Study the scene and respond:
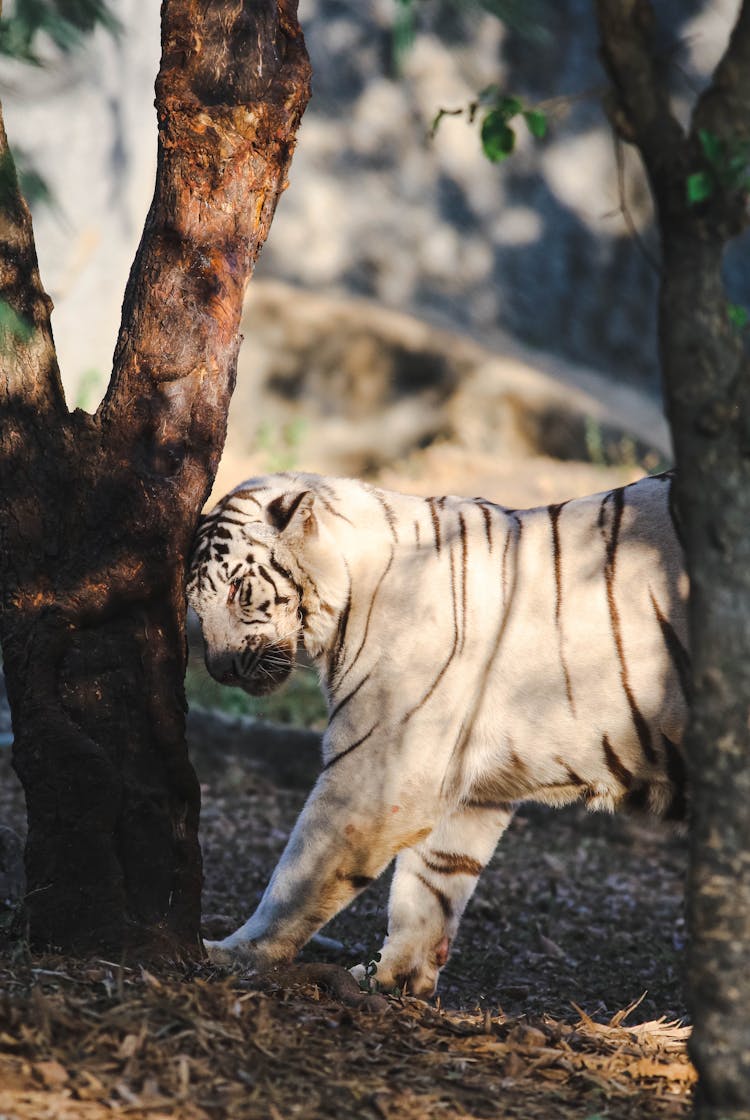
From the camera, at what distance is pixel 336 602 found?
144 inches

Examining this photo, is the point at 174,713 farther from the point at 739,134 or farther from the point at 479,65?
the point at 479,65

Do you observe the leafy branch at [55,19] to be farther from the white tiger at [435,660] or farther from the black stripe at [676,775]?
the black stripe at [676,775]

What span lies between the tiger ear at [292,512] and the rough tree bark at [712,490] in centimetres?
158

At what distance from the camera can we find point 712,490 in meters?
2.23

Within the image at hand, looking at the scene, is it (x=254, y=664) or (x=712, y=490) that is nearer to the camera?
(x=712, y=490)

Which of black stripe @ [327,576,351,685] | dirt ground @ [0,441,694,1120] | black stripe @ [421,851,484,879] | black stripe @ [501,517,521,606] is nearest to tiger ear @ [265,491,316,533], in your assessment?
black stripe @ [327,576,351,685]

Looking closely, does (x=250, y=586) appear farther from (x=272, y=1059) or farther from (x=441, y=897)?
(x=272, y=1059)

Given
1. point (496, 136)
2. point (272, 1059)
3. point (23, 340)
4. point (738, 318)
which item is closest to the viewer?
point (738, 318)

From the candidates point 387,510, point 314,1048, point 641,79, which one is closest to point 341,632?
point 387,510

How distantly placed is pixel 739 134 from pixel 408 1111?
6.08 ft

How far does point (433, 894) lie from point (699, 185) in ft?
7.97

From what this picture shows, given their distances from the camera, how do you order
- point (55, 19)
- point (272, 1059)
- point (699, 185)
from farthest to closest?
point (55, 19), point (272, 1059), point (699, 185)

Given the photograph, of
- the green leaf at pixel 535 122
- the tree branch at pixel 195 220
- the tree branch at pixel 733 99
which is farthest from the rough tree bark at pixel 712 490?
the tree branch at pixel 195 220

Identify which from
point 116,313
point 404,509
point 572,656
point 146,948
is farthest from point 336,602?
point 116,313
